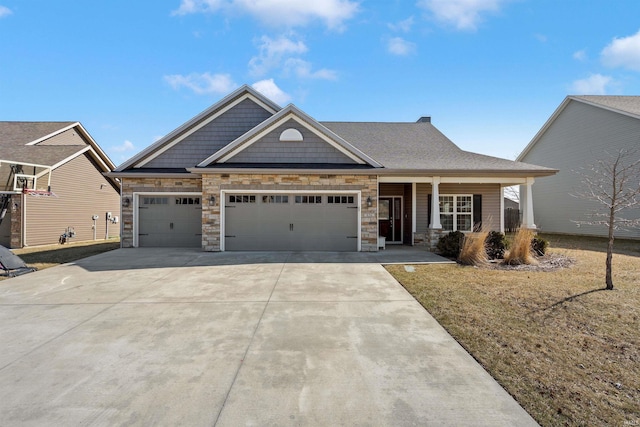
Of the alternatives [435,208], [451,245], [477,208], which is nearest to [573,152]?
[477,208]

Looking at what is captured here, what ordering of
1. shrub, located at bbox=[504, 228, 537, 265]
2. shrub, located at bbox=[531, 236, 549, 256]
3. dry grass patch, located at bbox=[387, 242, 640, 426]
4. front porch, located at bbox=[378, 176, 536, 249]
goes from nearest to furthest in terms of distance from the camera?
1. dry grass patch, located at bbox=[387, 242, 640, 426]
2. shrub, located at bbox=[504, 228, 537, 265]
3. shrub, located at bbox=[531, 236, 549, 256]
4. front porch, located at bbox=[378, 176, 536, 249]

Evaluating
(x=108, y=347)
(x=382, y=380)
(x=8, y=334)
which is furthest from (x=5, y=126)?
(x=382, y=380)

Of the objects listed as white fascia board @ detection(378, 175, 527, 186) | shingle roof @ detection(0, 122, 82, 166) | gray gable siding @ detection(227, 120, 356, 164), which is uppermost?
shingle roof @ detection(0, 122, 82, 166)

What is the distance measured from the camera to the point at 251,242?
36.4ft

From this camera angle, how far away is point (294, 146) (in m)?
11.3

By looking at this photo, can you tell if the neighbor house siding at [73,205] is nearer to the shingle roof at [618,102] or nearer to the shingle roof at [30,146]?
the shingle roof at [30,146]

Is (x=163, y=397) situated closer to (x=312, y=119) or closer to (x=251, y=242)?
(x=251, y=242)

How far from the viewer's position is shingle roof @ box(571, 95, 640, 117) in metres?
16.1

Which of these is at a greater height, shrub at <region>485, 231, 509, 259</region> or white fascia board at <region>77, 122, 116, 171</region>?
white fascia board at <region>77, 122, 116, 171</region>

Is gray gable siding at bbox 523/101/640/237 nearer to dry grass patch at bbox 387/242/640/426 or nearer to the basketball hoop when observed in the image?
dry grass patch at bbox 387/242/640/426

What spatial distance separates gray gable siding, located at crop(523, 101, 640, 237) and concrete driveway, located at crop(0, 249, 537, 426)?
1812cm

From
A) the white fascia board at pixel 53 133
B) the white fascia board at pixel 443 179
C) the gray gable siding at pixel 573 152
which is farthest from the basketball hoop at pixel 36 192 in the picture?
the gray gable siding at pixel 573 152

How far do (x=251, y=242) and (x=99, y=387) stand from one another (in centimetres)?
820

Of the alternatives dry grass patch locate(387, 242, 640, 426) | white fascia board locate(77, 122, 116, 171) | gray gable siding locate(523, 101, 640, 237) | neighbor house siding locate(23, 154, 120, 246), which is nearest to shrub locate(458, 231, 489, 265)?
dry grass patch locate(387, 242, 640, 426)
